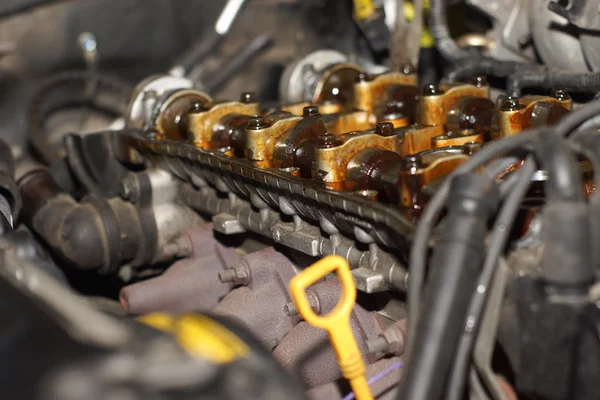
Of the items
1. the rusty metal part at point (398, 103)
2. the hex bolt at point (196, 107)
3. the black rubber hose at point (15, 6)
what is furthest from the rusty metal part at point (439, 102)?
the black rubber hose at point (15, 6)

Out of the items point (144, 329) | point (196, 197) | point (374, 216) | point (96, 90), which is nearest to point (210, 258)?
point (196, 197)

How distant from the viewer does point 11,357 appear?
0.74 m

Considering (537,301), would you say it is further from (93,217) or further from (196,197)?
(93,217)

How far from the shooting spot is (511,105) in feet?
3.90

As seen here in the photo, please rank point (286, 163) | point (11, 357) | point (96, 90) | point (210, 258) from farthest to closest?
point (96, 90)
point (210, 258)
point (286, 163)
point (11, 357)

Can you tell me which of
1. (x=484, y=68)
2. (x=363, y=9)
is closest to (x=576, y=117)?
(x=484, y=68)

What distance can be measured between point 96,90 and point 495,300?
1.78 metres

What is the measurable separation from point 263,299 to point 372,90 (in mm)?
510

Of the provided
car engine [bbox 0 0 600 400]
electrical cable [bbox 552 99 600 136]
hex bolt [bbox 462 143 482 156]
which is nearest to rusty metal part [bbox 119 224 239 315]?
car engine [bbox 0 0 600 400]

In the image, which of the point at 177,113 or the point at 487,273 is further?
the point at 177,113

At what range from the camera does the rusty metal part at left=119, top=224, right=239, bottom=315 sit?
151cm

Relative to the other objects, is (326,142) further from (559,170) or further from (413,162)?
(559,170)

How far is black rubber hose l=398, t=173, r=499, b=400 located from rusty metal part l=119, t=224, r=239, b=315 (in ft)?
2.45

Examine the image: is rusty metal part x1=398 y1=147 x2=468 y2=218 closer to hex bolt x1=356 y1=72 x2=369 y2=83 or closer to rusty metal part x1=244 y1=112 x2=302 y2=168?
rusty metal part x1=244 y1=112 x2=302 y2=168
